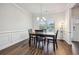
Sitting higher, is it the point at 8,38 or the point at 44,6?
the point at 44,6

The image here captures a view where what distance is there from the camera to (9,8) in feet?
15.7

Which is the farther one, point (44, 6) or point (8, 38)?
point (44, 6)

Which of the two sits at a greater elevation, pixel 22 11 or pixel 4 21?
pixel 22 11

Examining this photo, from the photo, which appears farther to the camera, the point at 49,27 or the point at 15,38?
the point at 49,27

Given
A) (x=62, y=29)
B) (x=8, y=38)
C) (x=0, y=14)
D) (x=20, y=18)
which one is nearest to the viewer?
(x=0, y=14)

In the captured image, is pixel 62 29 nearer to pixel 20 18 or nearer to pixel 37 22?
pixel 37 22

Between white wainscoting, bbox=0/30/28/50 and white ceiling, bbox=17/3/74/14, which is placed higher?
white ceiling, bbox=17/3/74/14

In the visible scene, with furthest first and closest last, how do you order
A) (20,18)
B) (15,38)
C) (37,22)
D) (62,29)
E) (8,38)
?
1. (62,29)
2. (37,22)
3. (20,18)
4. (15,38)
5. (8,38)

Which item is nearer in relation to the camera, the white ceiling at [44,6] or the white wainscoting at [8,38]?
the white wainscoting at [8,38]

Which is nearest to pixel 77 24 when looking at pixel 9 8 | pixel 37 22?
pixel 37 22

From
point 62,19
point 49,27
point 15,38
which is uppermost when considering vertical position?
point 62,19

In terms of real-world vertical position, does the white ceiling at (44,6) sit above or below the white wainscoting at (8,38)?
above

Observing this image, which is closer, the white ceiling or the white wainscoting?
the white wainscoting

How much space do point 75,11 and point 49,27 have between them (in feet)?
6.09
